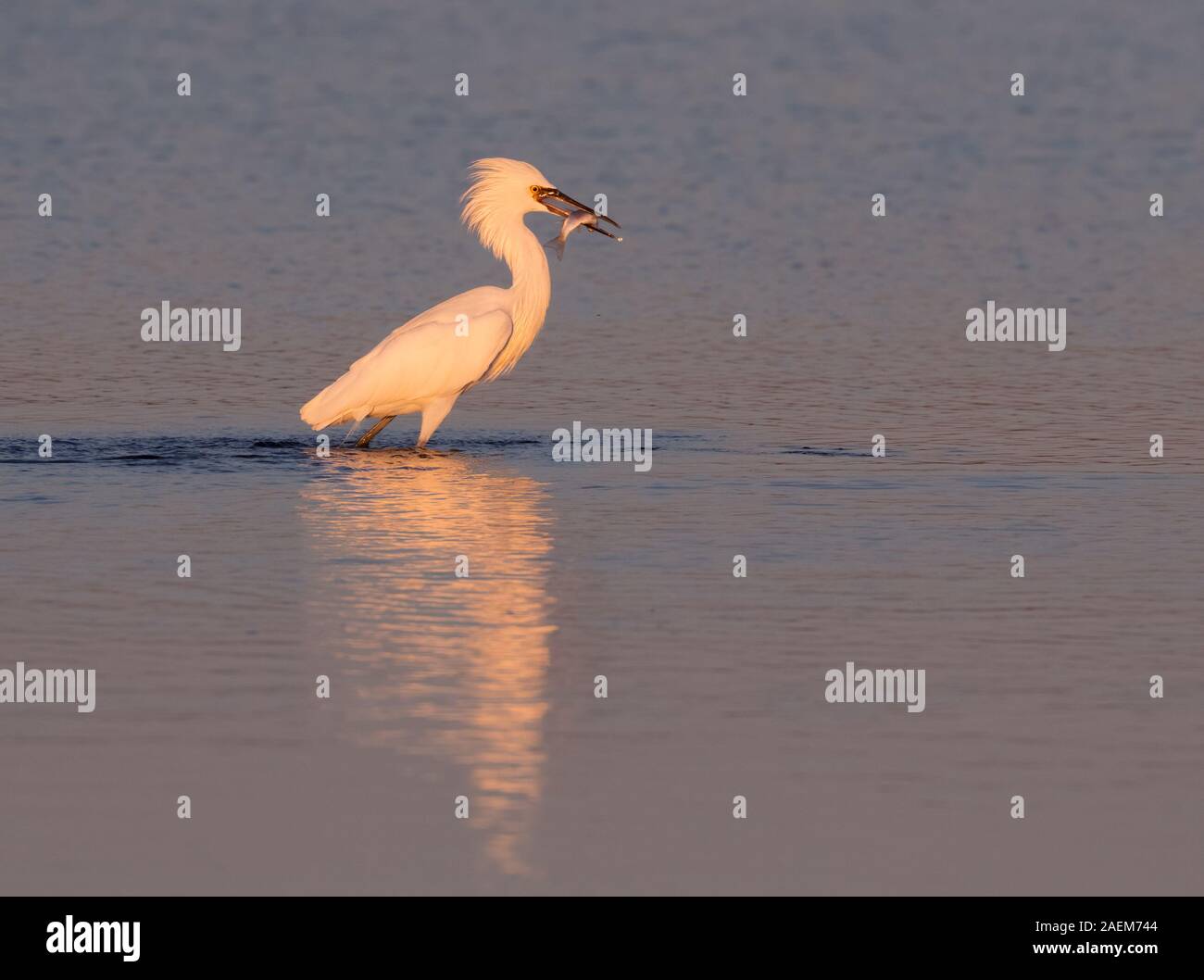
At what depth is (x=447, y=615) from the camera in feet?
32.4

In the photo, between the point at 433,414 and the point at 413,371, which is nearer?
the point at 413,371

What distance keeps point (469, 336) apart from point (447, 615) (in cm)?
683

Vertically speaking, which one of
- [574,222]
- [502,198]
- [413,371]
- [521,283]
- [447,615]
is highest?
[502,198]

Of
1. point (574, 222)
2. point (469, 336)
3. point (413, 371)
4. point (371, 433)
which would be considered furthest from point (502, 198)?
point (371, 433)

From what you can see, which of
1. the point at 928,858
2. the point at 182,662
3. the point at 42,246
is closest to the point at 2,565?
the point at 182,662

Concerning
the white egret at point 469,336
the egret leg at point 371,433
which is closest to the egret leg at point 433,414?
the white egret at point 469,336

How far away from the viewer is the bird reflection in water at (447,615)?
762cm

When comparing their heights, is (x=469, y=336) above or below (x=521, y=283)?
below

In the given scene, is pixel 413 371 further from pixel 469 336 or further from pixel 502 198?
pixel 502 198

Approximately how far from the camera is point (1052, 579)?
10719 millimetres

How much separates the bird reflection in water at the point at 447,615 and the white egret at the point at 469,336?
1068mm

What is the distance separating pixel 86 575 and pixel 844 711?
4.09 meters
